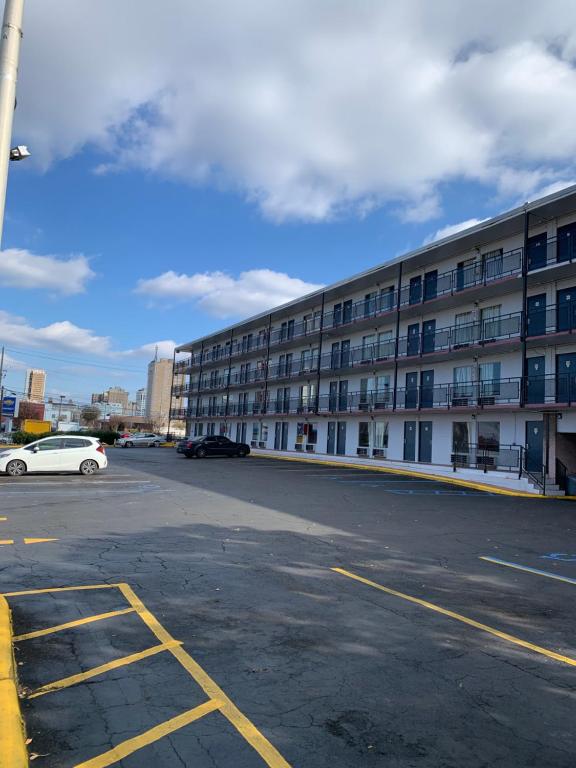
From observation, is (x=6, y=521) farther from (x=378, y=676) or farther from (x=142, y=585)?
(x=378, y=676)

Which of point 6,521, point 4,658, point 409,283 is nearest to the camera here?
point 4,658

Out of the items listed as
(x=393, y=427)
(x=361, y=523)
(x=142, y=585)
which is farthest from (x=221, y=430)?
(x=142, y=585)

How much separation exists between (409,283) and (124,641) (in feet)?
95.9

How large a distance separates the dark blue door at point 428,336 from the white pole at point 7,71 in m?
26.6

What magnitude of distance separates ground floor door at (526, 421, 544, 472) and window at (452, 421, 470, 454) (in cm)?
350

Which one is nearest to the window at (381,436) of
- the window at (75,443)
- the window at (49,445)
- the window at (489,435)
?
the window at (489,435)

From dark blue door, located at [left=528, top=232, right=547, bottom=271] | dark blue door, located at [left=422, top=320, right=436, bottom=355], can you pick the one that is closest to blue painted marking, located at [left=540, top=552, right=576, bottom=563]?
dark blue door, located at [left=528, top=232, right=547, bottom=271]

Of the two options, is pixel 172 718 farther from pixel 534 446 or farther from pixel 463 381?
pixel 463 381

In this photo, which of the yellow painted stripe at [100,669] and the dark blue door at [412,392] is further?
the dark blue door at [412,392]

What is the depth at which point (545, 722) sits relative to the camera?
3.75m

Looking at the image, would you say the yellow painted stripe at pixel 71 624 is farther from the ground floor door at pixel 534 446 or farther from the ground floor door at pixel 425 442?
the ground floor door at pixel 425 442

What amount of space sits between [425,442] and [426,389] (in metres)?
2.83

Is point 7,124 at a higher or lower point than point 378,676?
higher

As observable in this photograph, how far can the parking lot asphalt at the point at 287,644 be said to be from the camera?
3396 millimetres
